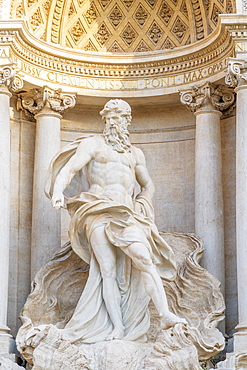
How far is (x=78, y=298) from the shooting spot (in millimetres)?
18719

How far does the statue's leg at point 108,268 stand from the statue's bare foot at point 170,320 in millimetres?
750

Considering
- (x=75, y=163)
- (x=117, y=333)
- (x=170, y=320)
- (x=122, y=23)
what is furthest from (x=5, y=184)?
(x=122, y=23)

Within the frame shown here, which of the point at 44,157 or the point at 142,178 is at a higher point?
the point at 44,157

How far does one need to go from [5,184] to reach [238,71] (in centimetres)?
404

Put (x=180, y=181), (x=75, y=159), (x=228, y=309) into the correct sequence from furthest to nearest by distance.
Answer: (x=180, y=181) < (x=228, y=309) < (x=75, y=159)

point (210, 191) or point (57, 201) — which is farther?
point (210, 191)

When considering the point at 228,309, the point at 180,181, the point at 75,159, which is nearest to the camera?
the point at 75,159

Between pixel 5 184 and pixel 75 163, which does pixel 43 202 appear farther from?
pixel 75 163

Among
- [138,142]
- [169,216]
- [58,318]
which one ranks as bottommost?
[58,318]

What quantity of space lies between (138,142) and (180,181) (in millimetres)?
1030

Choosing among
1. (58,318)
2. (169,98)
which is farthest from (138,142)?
(58,318)

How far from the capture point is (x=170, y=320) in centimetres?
1677

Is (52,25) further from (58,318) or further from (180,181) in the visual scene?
(58,318)

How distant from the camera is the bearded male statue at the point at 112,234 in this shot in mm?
17250
